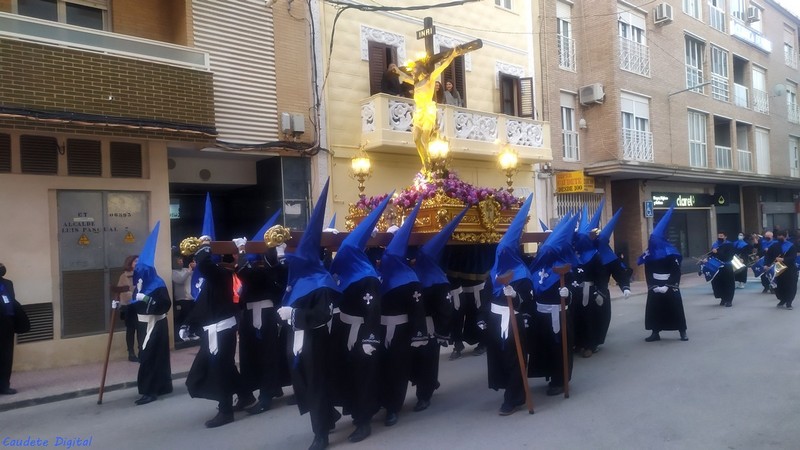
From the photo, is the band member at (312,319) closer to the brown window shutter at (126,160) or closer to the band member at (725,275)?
the brown window shutter at (126,160)

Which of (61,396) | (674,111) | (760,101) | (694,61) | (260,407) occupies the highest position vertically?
(694,61)

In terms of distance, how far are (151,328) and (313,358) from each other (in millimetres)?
3350

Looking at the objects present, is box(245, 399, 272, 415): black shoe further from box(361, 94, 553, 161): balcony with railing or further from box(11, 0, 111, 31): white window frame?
box(11, 0, 111, 31): white window frame

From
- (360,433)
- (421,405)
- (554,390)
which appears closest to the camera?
(360,433)

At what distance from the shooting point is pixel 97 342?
1081 centimetres

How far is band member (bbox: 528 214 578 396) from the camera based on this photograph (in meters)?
7.24

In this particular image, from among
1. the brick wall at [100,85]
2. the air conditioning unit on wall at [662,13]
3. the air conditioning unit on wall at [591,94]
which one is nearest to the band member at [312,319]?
the brick wall at [100,85]

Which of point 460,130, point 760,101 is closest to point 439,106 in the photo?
point 460,130

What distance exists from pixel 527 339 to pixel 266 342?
3.08 m

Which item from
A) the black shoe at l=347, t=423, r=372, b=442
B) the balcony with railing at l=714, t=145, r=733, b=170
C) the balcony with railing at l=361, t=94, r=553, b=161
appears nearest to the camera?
the black shoe at l=347, t=423, r=372, b=442

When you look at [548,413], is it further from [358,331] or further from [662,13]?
[662,13]

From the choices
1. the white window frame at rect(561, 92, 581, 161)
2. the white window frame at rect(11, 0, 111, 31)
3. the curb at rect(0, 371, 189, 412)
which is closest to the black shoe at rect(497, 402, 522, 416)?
the curb at rect(0, 371, 189, 412)

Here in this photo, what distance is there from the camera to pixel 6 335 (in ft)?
27.4

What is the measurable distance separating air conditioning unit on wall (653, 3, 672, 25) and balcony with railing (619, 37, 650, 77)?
1122 mm
